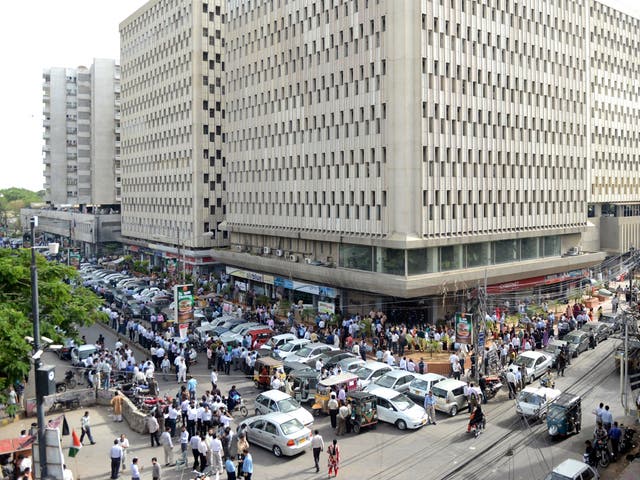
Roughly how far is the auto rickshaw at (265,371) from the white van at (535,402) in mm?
11127

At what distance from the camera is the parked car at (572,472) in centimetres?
1778

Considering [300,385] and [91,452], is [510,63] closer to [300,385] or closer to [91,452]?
[300,385]

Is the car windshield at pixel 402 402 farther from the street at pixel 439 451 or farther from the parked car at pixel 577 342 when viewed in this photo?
the parked car at pixel 577 342

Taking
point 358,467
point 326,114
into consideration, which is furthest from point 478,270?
point 358,467

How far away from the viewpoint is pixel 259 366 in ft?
101

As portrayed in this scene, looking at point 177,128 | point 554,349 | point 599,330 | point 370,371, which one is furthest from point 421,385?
point 177,128

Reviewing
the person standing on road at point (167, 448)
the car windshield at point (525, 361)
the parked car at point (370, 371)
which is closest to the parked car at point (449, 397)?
the parked car at point (370, 371)

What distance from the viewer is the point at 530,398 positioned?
25.5 m

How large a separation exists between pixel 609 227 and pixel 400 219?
41.3m

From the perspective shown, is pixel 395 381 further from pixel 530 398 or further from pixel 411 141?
pixel 411 141

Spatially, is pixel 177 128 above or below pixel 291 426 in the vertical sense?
above

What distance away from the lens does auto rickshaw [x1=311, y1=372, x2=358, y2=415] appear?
1045 inches

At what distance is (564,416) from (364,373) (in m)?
9.23

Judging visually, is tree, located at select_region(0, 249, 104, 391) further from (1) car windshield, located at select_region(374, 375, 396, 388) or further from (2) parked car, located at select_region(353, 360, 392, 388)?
(1) car windshield, located at select_region(374, 375, 396, 388)
